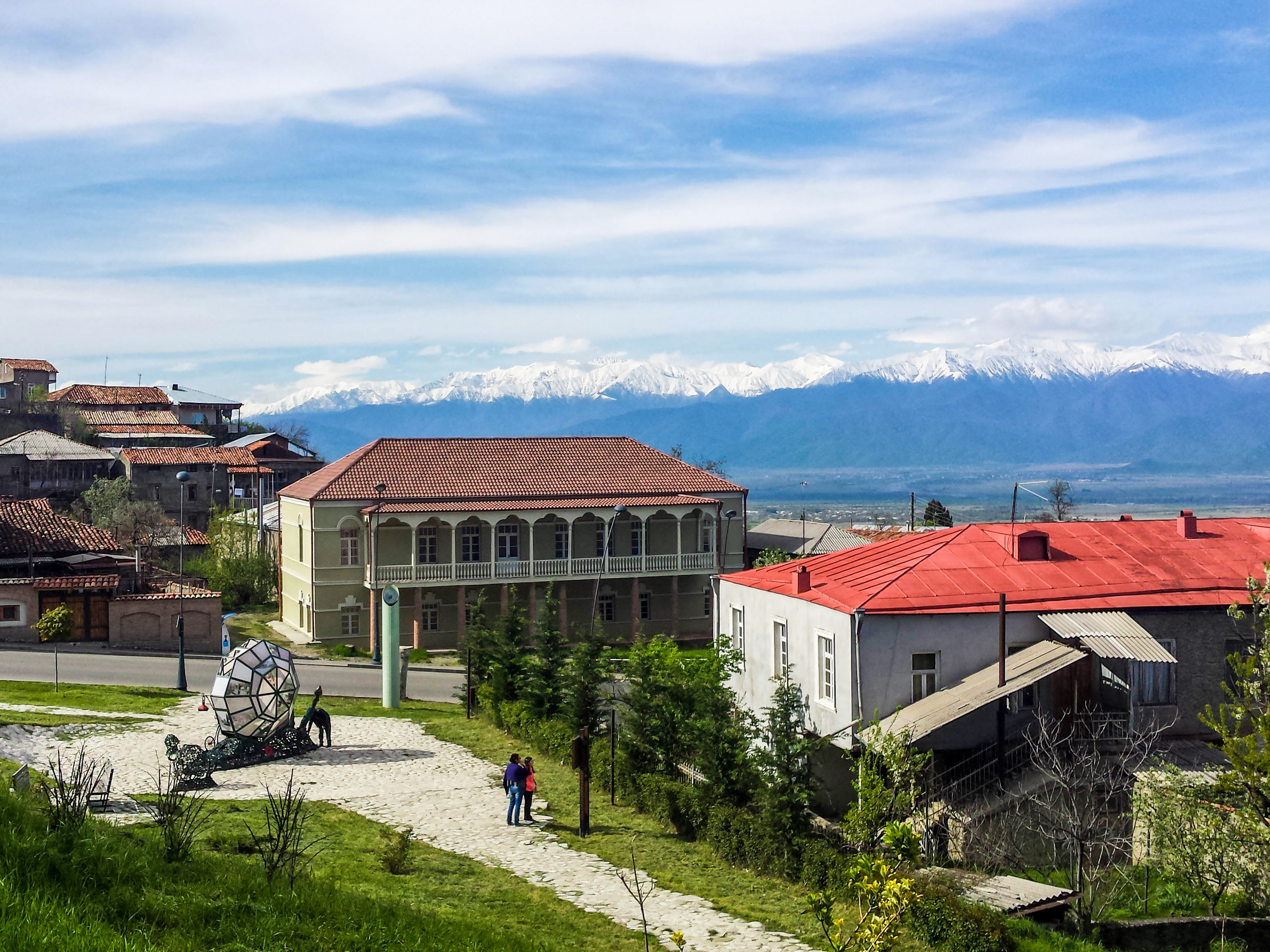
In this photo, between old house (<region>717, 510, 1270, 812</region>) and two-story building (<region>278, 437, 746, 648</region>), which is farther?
two-story building (<region>278, 437, 746, 648</region>)

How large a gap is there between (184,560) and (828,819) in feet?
165

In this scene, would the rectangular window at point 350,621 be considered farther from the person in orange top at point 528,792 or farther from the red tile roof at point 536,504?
Result: the person in orange top at point 528,792

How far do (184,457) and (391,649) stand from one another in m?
63.5

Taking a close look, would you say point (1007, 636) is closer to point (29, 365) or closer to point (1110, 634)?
point (1110, 634)

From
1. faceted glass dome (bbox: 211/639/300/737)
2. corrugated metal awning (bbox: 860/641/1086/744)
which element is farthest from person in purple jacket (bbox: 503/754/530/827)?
faceted glass dome (bbox: 211/639/300/737)

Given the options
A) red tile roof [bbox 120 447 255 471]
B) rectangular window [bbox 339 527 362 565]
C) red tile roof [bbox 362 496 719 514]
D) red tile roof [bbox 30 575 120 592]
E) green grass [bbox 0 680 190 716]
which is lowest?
Answer: green grass [bbox 0 680 190 716]

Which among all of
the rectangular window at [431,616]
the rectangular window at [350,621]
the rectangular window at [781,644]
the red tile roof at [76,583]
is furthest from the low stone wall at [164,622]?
the rectangular window at [781,644]

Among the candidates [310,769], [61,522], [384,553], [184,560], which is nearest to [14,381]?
[184,560]

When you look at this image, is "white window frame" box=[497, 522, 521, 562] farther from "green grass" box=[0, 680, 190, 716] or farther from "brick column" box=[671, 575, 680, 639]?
"green grass" box=[0, 680, 190, 716]

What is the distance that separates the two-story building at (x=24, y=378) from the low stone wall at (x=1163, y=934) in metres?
111

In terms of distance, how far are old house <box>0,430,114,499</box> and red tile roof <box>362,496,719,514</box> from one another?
145ft

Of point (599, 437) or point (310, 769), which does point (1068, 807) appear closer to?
point (310, 769)

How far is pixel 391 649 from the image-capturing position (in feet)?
112

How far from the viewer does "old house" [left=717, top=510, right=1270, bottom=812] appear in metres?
24.1
